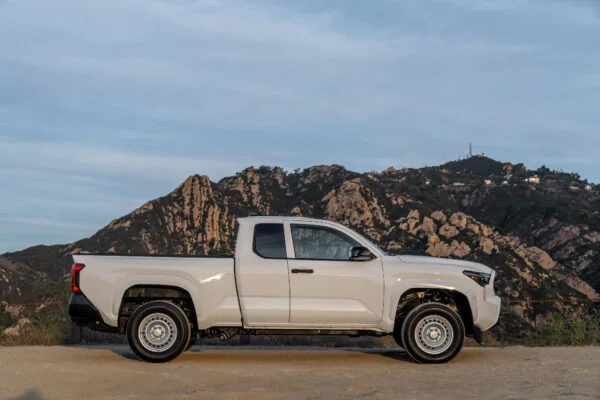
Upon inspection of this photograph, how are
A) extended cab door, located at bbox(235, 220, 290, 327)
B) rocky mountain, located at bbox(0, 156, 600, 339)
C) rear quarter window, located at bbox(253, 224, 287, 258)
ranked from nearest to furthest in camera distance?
extended cab door, located at bbox(235, 220, 290, 327), rear quarter window, located at bbox(253, 224, 287, 258), rocky mountain, located at bbox(0, 156, 600, 339)

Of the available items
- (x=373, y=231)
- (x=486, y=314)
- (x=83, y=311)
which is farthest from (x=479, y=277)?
(x=373, y=231)

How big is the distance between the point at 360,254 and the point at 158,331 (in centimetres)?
313

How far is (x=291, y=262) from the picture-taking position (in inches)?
451

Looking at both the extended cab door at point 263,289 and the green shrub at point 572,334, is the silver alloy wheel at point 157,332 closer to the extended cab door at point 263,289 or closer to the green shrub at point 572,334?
the extended cab door at point 263,289

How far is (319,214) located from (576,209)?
39452 mm

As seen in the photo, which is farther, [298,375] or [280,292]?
[280,292]

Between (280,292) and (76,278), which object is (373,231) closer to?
(280,292)

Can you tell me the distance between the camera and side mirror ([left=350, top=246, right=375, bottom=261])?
37.3ft

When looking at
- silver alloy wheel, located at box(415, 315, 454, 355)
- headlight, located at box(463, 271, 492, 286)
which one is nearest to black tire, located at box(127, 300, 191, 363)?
silver alloy wheel, located at box(415, 315, 454, 355)

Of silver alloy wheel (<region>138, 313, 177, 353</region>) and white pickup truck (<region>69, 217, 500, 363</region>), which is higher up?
white pickup truck (<region>69, 217, 500, 363</region>)

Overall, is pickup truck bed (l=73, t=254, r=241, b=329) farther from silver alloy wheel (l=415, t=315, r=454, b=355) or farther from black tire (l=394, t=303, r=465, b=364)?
silver alloy wheel (l=415, t=315, r=454, b=355)

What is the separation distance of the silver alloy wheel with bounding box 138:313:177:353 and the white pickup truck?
14 mm

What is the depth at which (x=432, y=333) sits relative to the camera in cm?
1150

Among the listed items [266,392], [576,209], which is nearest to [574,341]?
[266,392]
